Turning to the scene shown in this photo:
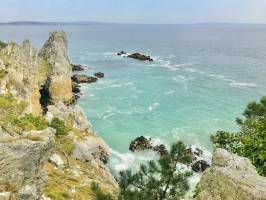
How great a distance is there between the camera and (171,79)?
10631 centimetres

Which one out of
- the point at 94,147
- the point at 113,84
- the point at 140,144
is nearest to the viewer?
the point at 94,147

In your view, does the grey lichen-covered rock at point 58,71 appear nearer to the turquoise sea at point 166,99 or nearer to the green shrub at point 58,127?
the turquoise sea at point 166,99

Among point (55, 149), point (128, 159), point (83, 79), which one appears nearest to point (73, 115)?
point (128, 159)

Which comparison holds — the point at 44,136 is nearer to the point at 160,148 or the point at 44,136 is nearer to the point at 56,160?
the point at 56,160

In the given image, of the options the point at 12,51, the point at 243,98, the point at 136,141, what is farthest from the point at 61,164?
the point at 243,98

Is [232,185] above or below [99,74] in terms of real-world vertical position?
above

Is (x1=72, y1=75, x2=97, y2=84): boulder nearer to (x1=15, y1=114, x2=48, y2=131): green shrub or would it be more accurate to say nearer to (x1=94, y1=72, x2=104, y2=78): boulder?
(x1=94, y1=72, x2=104, y2=78): boulder

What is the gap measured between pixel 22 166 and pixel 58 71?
57.5 metres

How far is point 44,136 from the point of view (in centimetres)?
2059

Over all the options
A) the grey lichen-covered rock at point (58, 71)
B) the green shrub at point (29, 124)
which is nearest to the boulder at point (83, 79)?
the grey lichen-covered rock at point (58, 71)

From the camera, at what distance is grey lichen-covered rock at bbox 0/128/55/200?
60.8 ft

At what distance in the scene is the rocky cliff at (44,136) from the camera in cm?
1897

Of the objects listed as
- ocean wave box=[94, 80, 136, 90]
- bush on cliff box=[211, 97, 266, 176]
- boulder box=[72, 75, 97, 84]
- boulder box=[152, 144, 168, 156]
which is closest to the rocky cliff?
boulder box=[152, 144, 168, 156]

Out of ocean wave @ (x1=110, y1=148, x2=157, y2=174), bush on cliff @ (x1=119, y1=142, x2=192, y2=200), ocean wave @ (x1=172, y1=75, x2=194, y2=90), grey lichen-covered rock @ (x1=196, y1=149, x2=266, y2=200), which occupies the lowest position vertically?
ocean wave @ (x1=110, y1=148, x2=157, y2=174)
